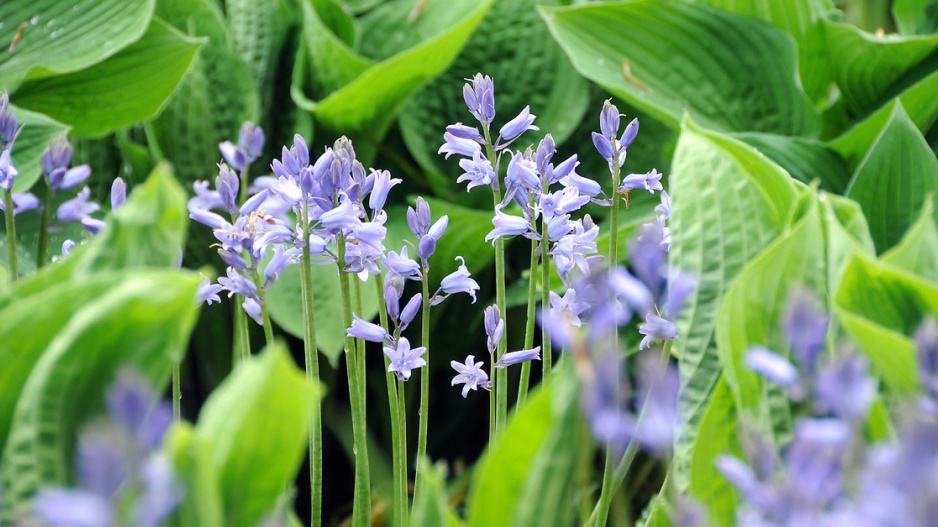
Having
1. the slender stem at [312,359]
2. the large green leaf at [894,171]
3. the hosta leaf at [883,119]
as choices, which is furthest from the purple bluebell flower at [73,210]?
the hosta leaf at [883,119]

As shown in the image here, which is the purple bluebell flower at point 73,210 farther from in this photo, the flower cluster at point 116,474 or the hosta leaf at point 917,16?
the hosta leaf at point 917,16

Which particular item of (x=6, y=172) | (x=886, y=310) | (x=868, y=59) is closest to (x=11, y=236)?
(x=6, y=172)

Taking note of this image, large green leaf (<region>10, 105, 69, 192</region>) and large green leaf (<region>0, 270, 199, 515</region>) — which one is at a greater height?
large green leaf (<region>0, 270, 199, 515</region>)

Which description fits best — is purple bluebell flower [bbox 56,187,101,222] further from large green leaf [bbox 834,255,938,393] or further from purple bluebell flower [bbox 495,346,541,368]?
large green leaf [bbox 834,255,938,393]

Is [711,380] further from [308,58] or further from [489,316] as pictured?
[308,58]

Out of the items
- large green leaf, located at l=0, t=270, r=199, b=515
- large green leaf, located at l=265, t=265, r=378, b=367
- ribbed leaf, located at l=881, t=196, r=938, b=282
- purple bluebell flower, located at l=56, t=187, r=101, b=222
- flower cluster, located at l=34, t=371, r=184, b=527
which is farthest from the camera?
large green leaf, located at l=265, t=265, r=378, b=367

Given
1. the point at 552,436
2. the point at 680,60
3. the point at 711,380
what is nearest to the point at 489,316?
the point at 711,380

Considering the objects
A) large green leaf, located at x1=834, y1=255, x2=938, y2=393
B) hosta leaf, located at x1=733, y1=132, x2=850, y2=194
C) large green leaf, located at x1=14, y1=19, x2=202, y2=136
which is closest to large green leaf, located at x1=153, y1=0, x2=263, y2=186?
large green leaf, located at x1=14, y1=19, x2=202, y2=136
